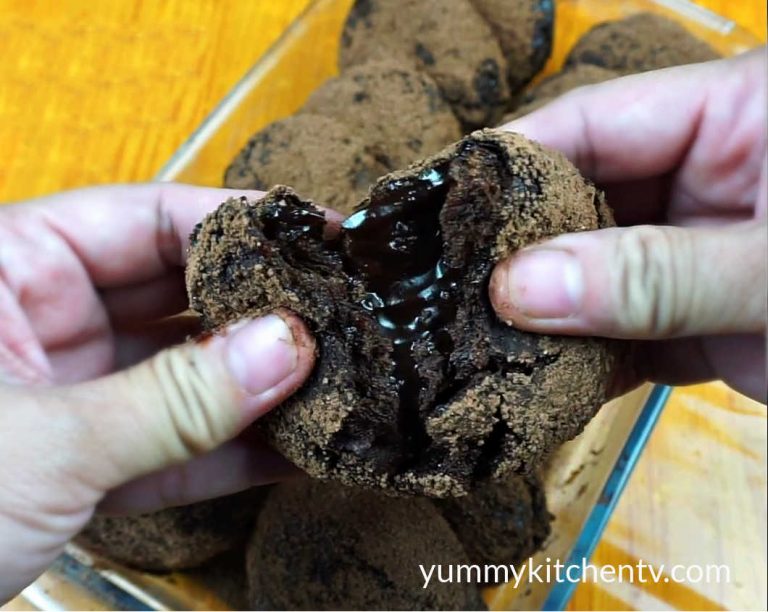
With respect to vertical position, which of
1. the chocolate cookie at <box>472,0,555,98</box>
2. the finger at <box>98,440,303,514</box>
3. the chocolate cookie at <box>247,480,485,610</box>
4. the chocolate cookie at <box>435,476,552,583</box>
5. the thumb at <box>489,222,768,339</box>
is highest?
the chocolate cookie at <box>472,0,555,98</box>

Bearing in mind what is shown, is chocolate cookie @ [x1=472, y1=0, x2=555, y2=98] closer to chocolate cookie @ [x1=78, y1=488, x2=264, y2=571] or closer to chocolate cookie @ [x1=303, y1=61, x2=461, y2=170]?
chocolate cookie @ [x1=303, y1=61, x2=461, y2=170]

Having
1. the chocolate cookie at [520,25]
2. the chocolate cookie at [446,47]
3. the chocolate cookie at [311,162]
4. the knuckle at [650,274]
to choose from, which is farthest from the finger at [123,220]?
the chocolate cookie at [520,25]

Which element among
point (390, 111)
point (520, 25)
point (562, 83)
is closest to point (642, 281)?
point (390, 111)

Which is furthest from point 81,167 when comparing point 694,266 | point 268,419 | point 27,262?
point 694,266

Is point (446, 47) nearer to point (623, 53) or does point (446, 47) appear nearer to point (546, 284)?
point (623, 53)

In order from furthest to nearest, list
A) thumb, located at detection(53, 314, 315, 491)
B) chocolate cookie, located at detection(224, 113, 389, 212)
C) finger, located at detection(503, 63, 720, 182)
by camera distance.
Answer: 1. chocolate cookie, located at detection(224, 113, 389, 212)
2. finger, located at detection(503, 63, 720, 182)
3. thumb, located at detection(53, 314, 315, 491)

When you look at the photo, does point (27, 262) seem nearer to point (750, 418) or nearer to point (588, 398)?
point (588, 398)

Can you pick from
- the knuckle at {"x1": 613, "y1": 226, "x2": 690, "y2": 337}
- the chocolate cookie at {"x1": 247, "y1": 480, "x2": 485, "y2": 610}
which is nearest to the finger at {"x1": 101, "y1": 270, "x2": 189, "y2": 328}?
the chocolate cookie at {"x1": 247, "y1": 480, "x2": 485, "y2": 610}
